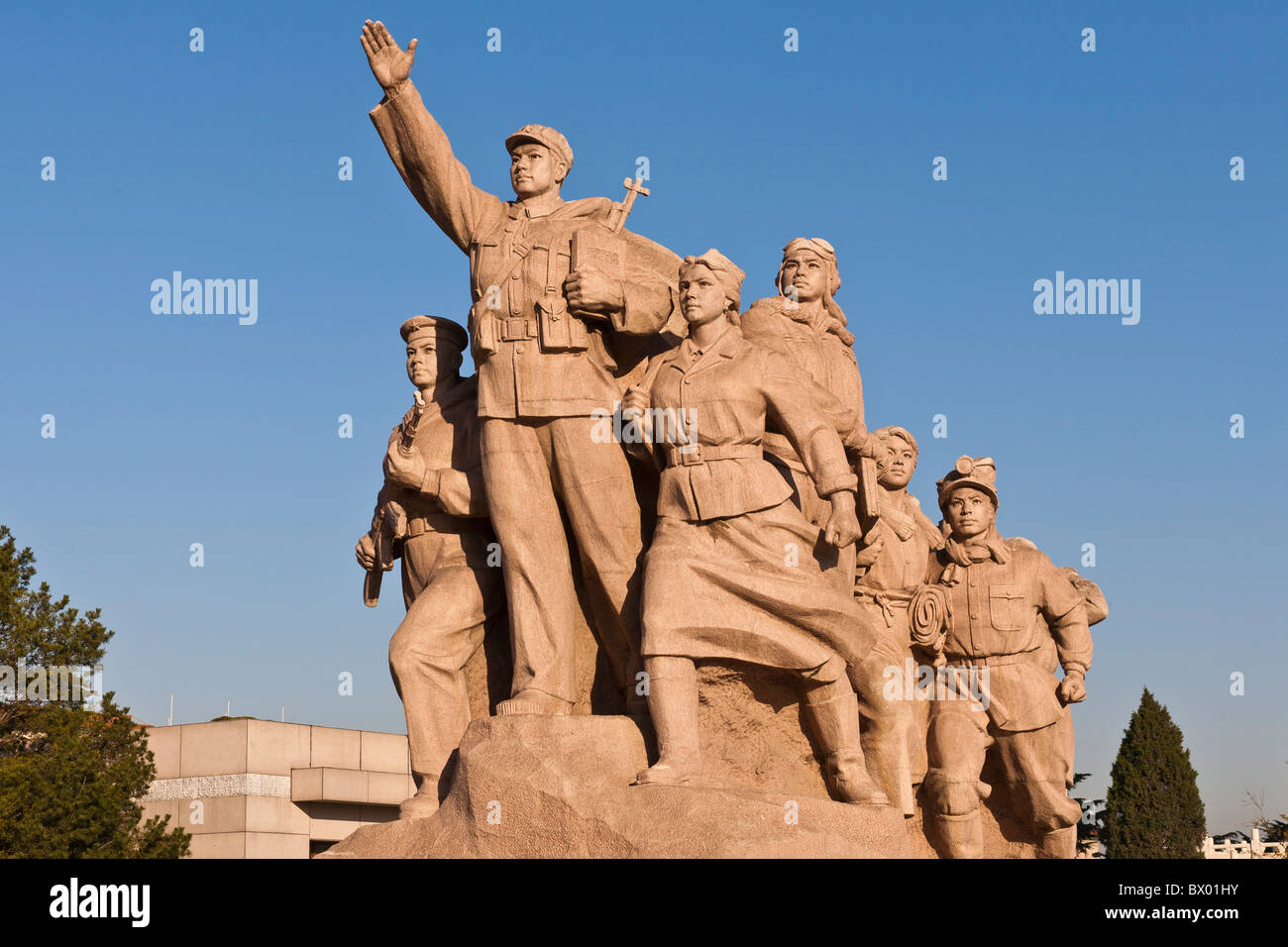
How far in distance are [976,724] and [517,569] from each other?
351cm

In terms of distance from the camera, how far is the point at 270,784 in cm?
2642

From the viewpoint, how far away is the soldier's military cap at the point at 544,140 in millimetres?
8617

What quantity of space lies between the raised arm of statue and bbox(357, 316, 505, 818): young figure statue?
69 cm

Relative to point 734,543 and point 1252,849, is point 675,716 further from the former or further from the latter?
point 1252,849

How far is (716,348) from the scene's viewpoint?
7922 mm

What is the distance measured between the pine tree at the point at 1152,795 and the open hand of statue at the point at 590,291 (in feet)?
72.1

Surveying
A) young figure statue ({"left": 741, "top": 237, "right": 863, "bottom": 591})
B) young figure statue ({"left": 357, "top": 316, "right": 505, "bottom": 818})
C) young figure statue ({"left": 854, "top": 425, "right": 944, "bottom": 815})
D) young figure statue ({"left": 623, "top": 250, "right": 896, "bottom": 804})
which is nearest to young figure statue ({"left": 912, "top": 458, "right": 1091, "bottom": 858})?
young figure statue ({"left": 854, "top": 425, "right": 944, "bottom": 815})

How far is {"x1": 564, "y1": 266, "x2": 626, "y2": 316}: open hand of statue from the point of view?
8.02 m

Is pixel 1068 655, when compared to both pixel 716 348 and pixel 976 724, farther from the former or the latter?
pixel 716 348

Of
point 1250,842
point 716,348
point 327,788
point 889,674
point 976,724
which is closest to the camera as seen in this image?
point 716,348

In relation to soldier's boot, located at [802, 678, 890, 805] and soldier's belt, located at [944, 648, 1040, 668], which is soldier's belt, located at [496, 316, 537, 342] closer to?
soldier's boot, located at [802, 678, 890, 805]

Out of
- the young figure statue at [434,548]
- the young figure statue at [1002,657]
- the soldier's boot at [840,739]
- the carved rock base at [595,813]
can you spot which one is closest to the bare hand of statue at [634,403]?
the young figure statue at [434,548]

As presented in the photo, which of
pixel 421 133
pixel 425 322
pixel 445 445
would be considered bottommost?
pixel 445 445
